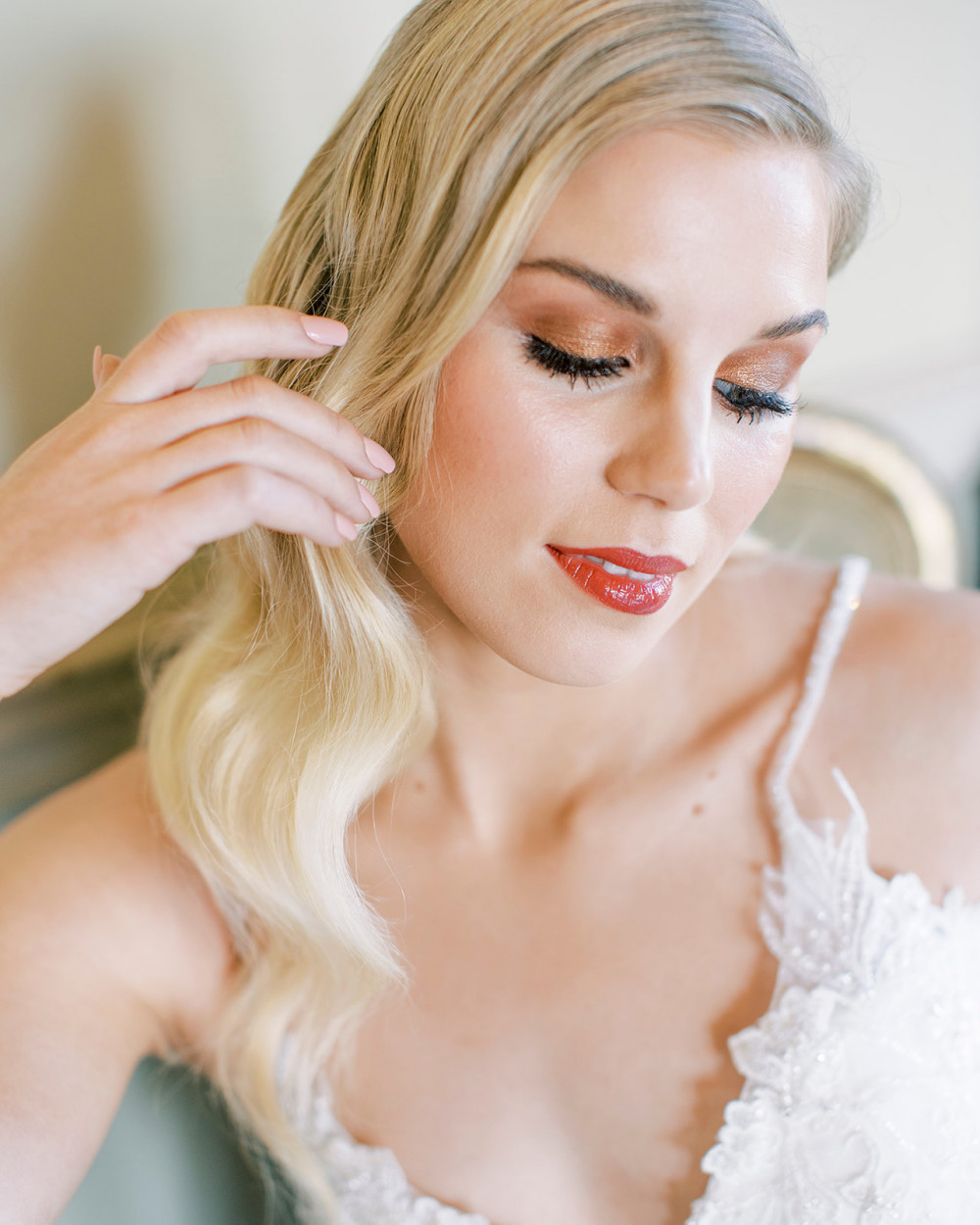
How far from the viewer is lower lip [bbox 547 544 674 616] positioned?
89cm

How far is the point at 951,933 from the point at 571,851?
0.38 metres

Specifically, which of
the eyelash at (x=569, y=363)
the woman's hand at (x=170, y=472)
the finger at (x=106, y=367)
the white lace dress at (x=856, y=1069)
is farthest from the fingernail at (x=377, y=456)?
the white lace dress at (x=856, y=1069)

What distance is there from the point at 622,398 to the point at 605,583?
0.15 meters

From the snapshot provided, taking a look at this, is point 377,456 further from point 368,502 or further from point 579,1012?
point 579,1012

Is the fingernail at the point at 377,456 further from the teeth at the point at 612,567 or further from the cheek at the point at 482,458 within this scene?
the teeth at the point at 612,567

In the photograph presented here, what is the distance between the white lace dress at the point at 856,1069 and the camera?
977 mm

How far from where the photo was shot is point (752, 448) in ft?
3.06

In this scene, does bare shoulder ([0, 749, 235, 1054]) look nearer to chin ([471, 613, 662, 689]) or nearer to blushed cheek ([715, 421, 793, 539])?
chin ([471, 613, 662, 689])

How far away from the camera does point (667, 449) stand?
0.83 m

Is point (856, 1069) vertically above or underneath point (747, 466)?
underneath

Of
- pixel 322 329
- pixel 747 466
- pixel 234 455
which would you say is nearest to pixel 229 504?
pixel 234 455

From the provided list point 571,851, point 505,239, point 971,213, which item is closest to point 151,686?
point 571,851

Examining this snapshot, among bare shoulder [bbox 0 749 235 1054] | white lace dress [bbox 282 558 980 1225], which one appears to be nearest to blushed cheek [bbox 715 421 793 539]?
white lace dress [bbox 282 558 980 1225]

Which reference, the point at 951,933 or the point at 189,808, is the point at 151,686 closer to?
the point at 189,808
